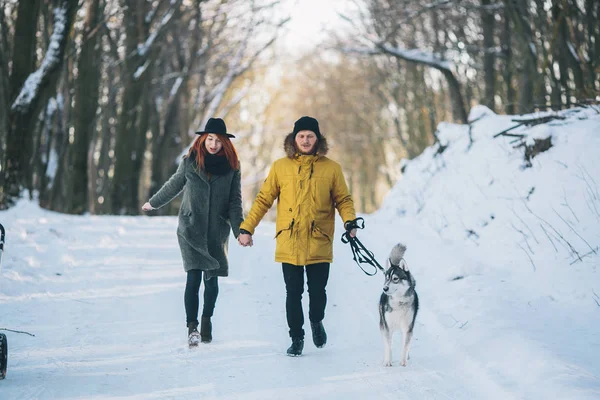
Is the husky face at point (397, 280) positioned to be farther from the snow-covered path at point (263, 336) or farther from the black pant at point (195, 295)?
the black pant at point (195, 295)

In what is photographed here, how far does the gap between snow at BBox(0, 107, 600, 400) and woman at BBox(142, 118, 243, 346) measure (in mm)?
480

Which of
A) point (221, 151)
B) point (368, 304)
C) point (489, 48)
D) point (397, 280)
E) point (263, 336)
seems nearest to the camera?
point (397, 280)

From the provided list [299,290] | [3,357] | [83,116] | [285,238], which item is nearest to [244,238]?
[285,238]

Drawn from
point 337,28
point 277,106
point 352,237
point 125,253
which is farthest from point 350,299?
point 277,106

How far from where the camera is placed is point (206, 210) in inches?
243

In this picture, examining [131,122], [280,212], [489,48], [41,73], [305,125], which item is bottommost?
[280,212]

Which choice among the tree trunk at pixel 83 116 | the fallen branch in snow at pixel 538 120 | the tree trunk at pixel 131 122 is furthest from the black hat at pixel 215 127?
the tree trunk at pixel 131 122

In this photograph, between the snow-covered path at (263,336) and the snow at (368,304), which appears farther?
the snow at (368,304)

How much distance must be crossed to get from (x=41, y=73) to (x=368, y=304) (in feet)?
27.1

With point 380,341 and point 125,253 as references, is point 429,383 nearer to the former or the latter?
point 380,341

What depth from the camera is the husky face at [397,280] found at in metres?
5.31

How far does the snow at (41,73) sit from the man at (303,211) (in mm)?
8211

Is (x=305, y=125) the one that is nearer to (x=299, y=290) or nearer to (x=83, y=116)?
(x=299, y=290)

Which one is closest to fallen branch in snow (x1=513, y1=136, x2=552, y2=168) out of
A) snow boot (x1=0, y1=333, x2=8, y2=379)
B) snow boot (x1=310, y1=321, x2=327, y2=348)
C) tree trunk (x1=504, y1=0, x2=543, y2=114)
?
tree trunk (x1=504, y1=0, x2=543, y2=114)
